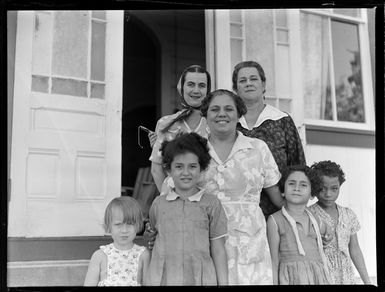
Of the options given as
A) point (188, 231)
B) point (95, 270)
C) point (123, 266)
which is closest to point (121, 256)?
point (123, 266)

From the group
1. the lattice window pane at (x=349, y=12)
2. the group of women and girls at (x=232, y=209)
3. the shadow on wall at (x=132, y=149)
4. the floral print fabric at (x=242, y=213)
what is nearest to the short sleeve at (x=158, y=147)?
the group of women and girls at (x=232, y=209)

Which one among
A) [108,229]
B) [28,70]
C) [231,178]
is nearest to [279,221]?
[231,178]

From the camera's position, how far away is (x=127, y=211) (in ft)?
9.95

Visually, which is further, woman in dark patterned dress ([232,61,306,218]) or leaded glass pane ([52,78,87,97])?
leaded glass pane ([52,78,87,97])

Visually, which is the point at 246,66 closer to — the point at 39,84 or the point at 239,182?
the point at 239,182

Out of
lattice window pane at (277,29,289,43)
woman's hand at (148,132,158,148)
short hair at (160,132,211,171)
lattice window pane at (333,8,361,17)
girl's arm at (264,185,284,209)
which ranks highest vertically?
lattice window pane at (333,8,361,17)

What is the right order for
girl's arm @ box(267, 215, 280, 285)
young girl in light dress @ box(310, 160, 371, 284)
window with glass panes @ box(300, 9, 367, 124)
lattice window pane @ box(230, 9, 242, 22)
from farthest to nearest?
window with glass panes @ box(300, 9, 367, 124), lattice window pane @ box(230, 9, 242, 22), young girl in light dress @ box(310, 160, 371, 284), girl's arm @ box(267, 215, 280, 285)

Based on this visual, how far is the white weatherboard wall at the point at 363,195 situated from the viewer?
3.35 meters

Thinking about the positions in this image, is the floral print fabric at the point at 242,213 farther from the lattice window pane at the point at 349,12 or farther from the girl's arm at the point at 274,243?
the lattice window pane at the point at 349,12

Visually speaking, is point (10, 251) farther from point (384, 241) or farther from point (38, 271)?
point (384, 241)

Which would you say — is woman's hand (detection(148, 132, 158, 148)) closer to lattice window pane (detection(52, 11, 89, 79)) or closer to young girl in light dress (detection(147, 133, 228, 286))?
young girl in light dress (detection(147, 133, 228, 286))

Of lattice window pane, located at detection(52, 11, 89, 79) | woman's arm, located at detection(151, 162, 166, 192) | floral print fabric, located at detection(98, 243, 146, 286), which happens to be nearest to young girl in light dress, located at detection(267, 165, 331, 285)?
woman's arm, located at detection(151, 162, 166, 192)

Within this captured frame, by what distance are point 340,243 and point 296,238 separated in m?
0.37

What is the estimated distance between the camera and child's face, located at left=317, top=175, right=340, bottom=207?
329 cm
